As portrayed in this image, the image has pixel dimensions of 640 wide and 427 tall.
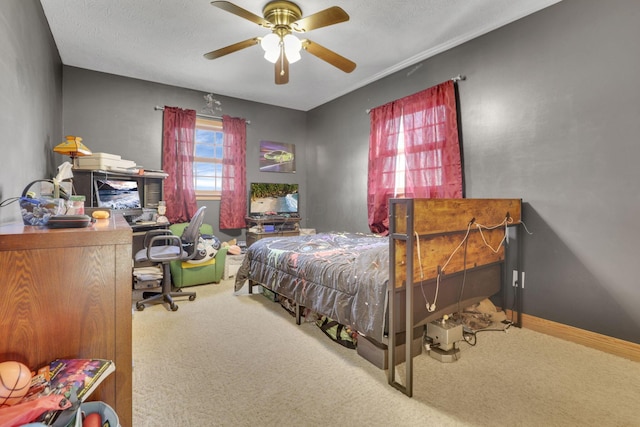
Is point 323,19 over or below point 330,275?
over

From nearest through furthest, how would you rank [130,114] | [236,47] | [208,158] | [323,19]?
[323,19]
[236,47]
[130,114]
[208,158]

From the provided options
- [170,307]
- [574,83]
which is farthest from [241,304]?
[574,83]

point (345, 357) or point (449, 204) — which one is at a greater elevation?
point (449, 204)

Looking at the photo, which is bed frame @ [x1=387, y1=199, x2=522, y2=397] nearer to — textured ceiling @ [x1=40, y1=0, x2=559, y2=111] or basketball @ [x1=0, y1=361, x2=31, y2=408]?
basketball @ [x1=0, y1=361, x2=31, y2=408]

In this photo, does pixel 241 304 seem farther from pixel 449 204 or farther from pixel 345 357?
pixel 449 204

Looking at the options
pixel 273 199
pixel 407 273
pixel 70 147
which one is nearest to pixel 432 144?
pixel 407 273

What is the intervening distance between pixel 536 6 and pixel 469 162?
1.35 meters

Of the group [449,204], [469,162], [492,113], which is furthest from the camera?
[469,162]

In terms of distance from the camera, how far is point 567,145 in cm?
237

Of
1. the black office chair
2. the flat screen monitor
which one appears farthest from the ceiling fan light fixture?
the flat screen monitor

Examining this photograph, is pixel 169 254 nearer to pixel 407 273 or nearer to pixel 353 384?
pixel 353 384

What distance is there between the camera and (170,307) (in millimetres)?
2963

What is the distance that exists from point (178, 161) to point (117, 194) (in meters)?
0.90

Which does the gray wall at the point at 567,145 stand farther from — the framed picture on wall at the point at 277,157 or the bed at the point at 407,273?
the framed picture on wall at the point at 277,157
